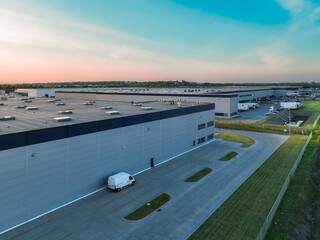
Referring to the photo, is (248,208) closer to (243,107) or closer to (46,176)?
(46,176)

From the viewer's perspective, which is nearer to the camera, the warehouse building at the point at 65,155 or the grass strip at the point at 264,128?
the warehouse building at the point at 65,155

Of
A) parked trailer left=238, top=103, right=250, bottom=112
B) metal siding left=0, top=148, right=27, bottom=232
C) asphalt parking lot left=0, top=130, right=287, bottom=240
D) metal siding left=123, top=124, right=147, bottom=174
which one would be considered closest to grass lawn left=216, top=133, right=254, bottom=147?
asphalt parking lot left=0, top=130, right=287, bottom=240

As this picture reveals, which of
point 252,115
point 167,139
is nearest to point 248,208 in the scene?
point 167,139

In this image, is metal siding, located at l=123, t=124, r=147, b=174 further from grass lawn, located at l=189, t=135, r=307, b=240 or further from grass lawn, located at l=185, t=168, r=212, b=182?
grass lawn, located at l=189, t=135, r=307, b=240

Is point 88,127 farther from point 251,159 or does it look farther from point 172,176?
point 251,159

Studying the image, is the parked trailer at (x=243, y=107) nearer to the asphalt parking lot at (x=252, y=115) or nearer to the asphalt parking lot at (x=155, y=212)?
the asphalt parking lot at (x=252, y=115)

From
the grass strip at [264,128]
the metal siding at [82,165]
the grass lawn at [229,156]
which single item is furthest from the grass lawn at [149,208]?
the grass strip at [264,128]
